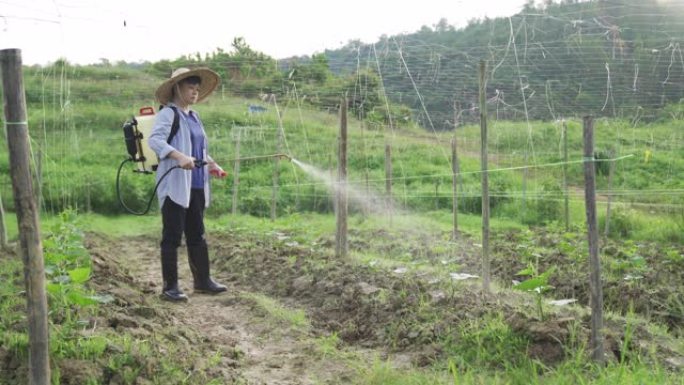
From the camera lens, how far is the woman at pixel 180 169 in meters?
5.32

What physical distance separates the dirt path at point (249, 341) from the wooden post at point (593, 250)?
145 cm

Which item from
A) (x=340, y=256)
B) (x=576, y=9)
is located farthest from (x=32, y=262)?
(x=576, y=9)

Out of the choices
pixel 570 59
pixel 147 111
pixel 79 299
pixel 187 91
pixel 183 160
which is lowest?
pixel 79 299

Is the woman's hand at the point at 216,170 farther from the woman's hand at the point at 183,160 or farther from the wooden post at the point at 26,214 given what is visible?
the wooden post at the point at 26,214

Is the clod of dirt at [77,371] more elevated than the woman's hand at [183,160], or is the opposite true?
the woman's hand at [183,160]

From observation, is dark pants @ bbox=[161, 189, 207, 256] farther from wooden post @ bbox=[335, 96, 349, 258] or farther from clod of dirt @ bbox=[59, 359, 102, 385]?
clod of dirt @ bbox=[59, 359, 102, 385]

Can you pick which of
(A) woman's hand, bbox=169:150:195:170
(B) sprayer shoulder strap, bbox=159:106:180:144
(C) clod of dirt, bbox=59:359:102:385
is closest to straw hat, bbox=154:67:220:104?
(B) sprayer shoulder strap, bbox=159:106:180:144

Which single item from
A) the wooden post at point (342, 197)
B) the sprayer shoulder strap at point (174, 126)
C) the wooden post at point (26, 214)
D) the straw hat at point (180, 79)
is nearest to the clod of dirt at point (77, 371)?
the wooden post at point (26, 214)

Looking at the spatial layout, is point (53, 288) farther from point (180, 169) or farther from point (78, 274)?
point (180, 169)

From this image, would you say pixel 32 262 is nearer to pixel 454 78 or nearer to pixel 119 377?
pixel 119 377

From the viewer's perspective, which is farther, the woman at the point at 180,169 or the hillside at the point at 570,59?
the hillside at the point at 570,59

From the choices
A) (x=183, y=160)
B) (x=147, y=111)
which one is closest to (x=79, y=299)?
(x=183, y=160)

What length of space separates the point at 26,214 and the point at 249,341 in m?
2.20

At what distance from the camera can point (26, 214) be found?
9.21 ft
